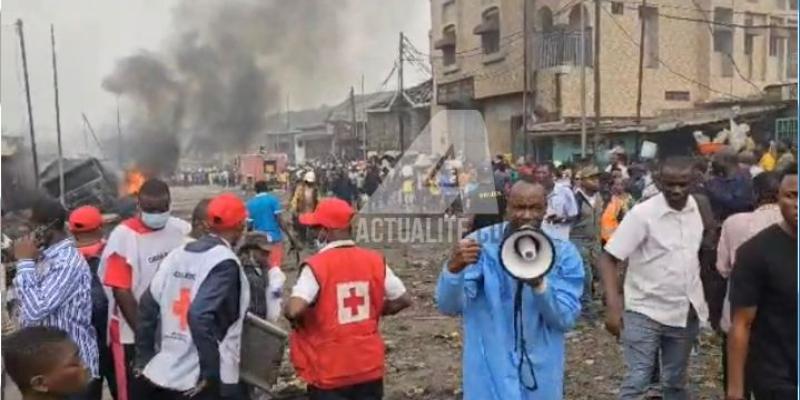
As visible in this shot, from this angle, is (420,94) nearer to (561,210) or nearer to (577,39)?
(577,39)

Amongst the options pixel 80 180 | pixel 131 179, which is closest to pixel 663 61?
pixel 131 179

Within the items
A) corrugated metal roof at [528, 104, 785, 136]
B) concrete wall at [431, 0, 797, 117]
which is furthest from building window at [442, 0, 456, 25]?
corrugated metal roof at [528, 104, 785, 136]

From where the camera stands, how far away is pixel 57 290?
3.67 metres

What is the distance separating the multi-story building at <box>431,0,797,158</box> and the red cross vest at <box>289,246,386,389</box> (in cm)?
963

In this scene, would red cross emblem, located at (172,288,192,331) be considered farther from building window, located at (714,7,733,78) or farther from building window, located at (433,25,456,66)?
building window, located at (714,7,733,78)

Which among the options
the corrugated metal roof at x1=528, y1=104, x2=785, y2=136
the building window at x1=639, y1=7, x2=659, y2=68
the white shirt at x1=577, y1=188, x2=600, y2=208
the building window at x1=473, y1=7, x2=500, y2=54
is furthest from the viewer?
the building window at x1=639, y1=7, x2=659, y2=68

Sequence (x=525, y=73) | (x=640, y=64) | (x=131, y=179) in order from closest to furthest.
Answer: (x=525, y=73), (x=131, y=179), (x=640, y=64)

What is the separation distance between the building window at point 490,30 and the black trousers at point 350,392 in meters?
9.71

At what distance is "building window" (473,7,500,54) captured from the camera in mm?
13163

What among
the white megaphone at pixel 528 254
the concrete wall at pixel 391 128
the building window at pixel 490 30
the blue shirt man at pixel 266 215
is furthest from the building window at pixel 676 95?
the white megaphone at pixel 528 254

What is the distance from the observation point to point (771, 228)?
2.89m

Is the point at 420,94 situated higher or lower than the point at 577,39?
lower

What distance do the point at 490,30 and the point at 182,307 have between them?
35.3 feet

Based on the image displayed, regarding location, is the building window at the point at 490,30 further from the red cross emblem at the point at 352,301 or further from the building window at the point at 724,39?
the building window at the point at 724,39
